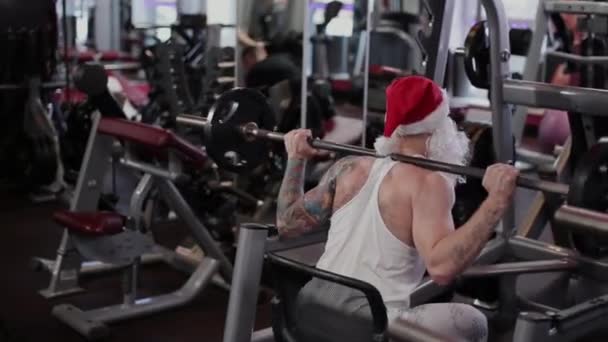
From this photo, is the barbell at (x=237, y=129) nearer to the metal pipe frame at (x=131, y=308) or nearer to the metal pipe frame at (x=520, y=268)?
the metal pipe frame at (x=520, y=268)

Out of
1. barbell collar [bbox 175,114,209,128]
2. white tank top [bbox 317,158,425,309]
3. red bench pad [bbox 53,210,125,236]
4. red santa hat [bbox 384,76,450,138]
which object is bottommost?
red bench pad [bbox 53,210,125,236]

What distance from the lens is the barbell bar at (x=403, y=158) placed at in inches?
67.1

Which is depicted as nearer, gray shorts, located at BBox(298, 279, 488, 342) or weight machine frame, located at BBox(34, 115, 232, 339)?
gray shorts, located at BBox(298, 279, 488, 342)

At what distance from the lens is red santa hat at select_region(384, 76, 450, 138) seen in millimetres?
1892

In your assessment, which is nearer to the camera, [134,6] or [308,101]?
[308,101]

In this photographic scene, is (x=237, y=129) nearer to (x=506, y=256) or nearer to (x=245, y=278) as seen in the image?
(x=245, y=278)

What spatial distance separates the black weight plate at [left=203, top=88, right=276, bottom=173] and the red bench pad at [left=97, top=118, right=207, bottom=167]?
2.56 feet

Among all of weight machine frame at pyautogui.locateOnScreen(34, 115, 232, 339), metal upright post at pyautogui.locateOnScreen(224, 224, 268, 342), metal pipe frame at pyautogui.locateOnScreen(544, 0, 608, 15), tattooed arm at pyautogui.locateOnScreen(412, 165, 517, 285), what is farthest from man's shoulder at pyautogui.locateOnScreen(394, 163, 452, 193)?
metal pipe frame at pyautogui.locateOnScreen(544, 0, 608, 15)

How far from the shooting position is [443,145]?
6.35 feet

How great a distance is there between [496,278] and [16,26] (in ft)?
10.4

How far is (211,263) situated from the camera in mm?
3533

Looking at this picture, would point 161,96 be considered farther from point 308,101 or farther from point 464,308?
point 464,308

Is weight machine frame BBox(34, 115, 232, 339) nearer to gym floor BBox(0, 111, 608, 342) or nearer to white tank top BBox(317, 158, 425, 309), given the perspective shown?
gym floor BBox(0, 111, 608, 342)

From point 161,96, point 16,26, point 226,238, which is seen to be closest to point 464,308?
point 226,238
